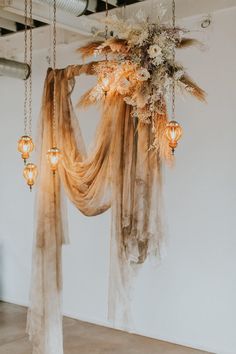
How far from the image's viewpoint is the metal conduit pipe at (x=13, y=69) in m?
6.06

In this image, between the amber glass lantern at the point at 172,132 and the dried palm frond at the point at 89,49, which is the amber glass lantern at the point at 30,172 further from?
the amber glass lantern at the point at 172,132

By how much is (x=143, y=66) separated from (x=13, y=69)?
2.55 meters

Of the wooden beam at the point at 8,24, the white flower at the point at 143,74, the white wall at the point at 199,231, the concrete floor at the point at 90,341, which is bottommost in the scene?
the concrete floor at the point at 90,341

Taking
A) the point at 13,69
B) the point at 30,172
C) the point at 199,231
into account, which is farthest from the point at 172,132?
the point at 13,69

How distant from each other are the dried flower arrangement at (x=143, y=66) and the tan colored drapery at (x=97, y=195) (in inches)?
7.9

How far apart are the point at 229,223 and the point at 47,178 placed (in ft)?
5.97

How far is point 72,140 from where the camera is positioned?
451cm

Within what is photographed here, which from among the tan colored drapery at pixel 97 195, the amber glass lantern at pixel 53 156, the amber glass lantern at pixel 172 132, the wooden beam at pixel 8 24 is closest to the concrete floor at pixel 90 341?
the tan colored drapery at pixel 97 195

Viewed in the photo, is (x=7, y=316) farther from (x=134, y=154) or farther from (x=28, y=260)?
(x=134, y=154)

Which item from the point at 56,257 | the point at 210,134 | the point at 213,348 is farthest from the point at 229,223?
the point at 56,257

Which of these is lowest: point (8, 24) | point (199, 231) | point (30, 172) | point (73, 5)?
point (199, 231)

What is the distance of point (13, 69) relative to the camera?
612cm

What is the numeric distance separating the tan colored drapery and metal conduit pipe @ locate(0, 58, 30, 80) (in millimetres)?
1621

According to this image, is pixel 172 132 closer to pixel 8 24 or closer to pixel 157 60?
pixel 157 60
